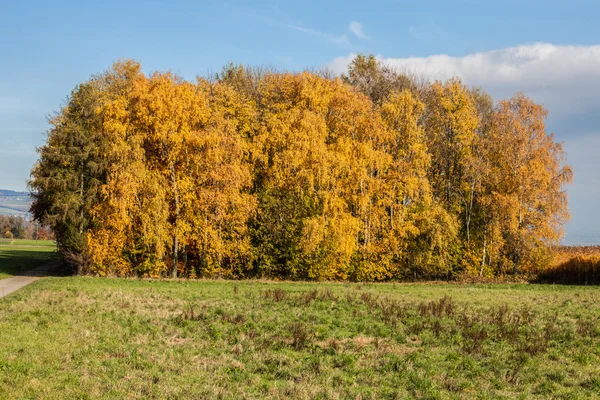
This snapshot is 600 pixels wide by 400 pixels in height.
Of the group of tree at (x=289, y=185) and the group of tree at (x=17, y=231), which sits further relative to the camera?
the group of tree at (x=17, y=231)

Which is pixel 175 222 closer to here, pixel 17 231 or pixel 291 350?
pixel 291 350

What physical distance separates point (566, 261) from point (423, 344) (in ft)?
103

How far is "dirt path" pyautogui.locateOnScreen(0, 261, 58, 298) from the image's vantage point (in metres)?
29.3

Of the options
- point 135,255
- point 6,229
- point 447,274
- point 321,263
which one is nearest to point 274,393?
point 321,263

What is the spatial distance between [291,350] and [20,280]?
27883 millimetres

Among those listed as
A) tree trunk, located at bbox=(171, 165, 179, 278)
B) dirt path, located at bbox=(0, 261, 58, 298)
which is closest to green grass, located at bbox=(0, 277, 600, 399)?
dirt path, located at bbox=(0, 261, 58, 298)

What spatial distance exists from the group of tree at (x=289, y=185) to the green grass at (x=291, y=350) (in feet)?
54.9

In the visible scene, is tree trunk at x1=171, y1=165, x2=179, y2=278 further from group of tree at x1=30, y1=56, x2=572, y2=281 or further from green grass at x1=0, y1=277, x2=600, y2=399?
green grass at x1=0, y1=277, x2=600, y2=399

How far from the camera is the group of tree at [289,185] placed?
38.5 meters

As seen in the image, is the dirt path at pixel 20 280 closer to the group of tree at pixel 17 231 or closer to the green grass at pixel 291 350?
the green grass at pixel 291 350

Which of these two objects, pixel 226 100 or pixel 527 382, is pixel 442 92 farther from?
pixel 527 382

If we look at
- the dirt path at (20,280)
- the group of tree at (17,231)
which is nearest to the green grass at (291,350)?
the dirt path at (20,280)

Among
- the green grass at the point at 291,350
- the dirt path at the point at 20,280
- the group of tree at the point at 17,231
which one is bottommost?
the dirt path at the point at 20,280

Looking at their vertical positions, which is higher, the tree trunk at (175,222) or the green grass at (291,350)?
the tree trunk at (175,222)
